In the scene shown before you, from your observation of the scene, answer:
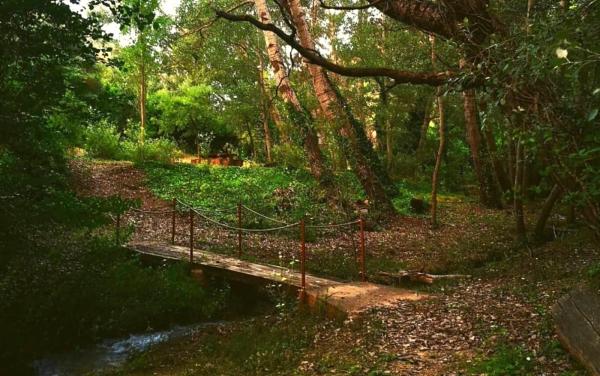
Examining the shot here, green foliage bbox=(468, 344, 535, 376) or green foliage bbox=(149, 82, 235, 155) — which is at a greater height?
green foliage bbox=(149, 82, 235, 155)

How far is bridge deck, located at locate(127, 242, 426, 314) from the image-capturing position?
23.3ft

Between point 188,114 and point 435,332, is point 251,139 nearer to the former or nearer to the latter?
point 188,114

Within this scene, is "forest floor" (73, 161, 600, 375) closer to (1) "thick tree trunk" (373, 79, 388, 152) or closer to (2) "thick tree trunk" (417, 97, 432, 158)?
(1) "thick tree trunk" (373, 79, 388, 152)

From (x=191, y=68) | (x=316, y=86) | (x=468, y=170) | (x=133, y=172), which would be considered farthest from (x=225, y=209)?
(x=191, y=68)

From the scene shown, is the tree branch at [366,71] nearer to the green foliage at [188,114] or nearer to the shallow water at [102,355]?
the shallow water at [102,355]

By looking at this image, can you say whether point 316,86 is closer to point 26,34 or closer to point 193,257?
point 193,257

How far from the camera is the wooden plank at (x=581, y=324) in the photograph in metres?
4.13

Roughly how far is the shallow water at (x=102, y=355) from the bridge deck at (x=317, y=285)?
4.82 ft

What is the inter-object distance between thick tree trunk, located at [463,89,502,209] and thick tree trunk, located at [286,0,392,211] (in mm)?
3461

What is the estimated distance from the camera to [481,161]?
16.4 m

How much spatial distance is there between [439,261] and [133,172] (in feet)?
48.2

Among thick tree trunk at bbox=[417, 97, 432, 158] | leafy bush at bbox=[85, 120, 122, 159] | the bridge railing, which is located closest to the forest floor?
the bridge railing

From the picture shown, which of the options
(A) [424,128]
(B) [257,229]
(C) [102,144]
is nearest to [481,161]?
(A) [424,128]

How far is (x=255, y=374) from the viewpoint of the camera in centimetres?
557
